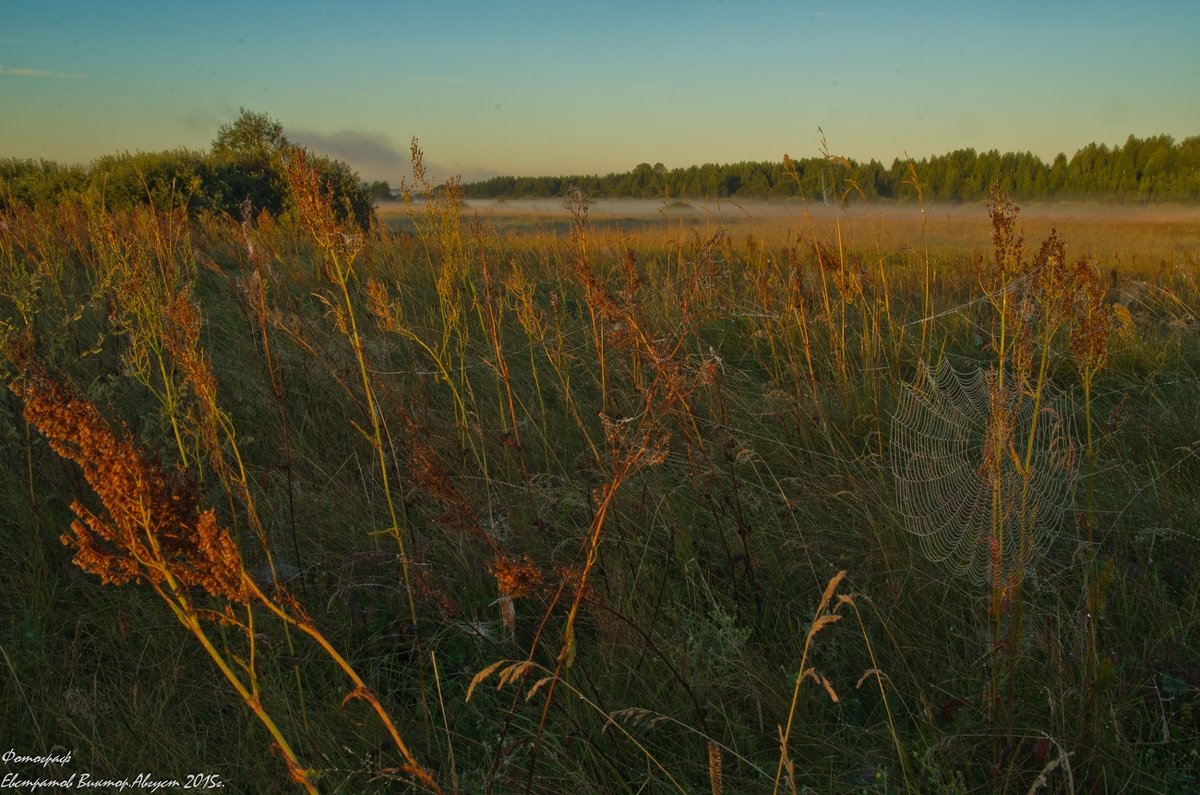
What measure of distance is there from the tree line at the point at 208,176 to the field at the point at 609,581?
34.7 feet

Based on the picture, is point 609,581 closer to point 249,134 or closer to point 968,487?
point 968,487

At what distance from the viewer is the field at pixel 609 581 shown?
4.98 feet

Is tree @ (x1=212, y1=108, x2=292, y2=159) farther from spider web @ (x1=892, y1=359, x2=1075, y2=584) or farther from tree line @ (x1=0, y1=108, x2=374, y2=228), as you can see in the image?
spider web @ (x1=892, y1=359, x2=1075, y2=584)

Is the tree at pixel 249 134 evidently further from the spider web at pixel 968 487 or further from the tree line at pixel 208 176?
the spider web at pixel 968 487

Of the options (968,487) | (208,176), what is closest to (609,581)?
(968,487)

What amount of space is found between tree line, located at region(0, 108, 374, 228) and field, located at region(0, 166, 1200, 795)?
10.6 m

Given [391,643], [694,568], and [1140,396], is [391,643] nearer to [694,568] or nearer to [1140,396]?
[694,568]

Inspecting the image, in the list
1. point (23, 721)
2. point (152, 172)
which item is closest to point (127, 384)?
point (23, 721)

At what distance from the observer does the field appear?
4.98ft

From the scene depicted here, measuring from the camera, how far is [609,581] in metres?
2.16

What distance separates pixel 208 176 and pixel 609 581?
1418 centimetres

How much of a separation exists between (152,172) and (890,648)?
15199 mm

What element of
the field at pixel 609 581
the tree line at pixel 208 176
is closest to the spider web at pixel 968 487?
the field at pixel 609 581

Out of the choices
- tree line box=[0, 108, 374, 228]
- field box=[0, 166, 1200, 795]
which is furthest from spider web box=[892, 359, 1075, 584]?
tree line box=[0, 108, 374, 228]
